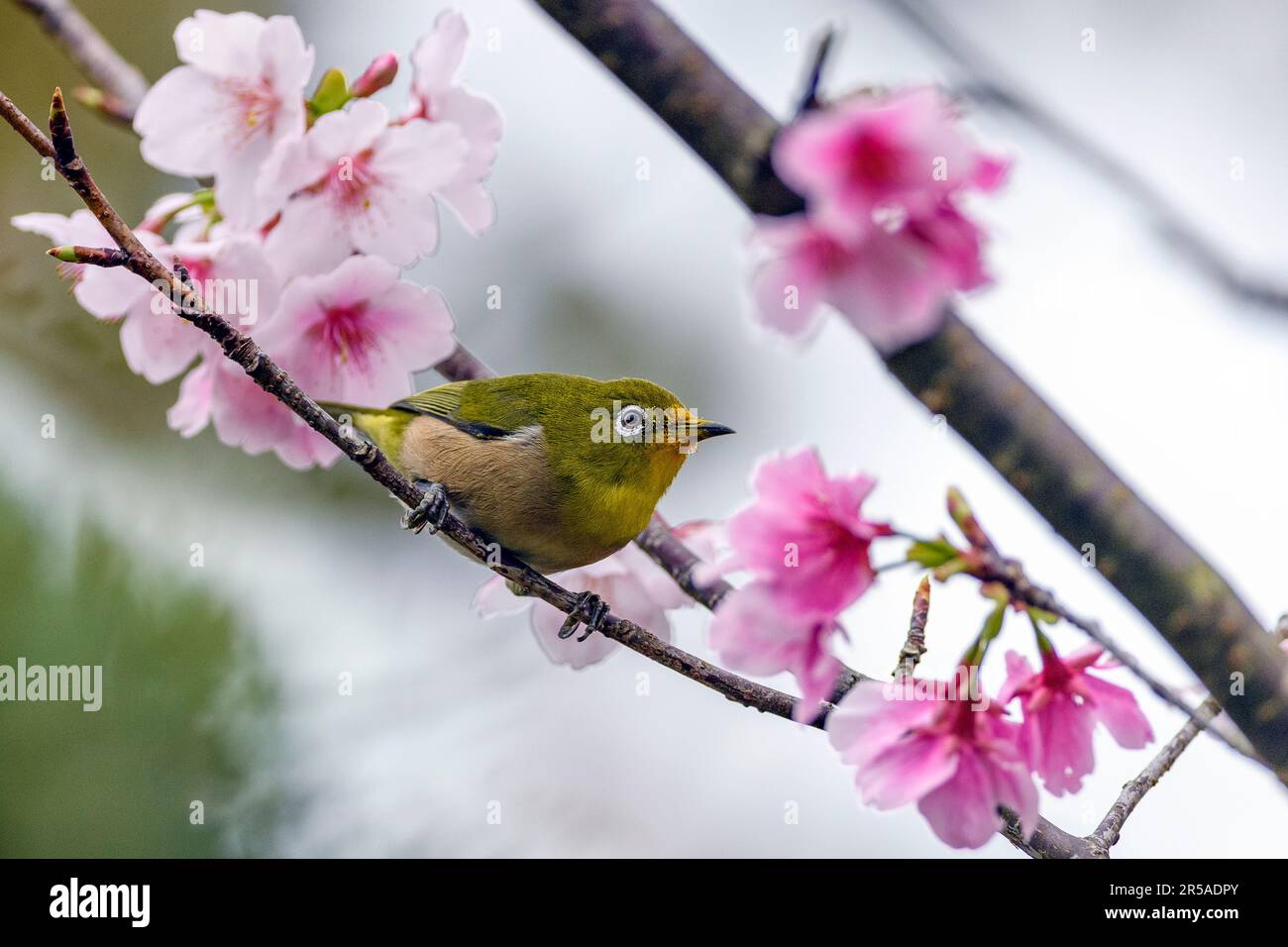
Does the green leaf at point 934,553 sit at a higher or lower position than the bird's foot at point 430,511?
lower

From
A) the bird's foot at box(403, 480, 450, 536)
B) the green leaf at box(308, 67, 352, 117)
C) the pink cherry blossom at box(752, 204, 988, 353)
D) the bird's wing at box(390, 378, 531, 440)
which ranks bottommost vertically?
the pink cherry blossom at box(752, 204, 988, 353)

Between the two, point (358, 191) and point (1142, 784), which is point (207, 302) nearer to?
point (358, 191)

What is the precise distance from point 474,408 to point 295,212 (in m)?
0.76

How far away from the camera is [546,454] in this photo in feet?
7.02

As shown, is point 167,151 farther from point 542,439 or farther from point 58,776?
point 58,776

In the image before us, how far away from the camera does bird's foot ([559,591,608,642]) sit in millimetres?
1625

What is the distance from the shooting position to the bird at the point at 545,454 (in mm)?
2004

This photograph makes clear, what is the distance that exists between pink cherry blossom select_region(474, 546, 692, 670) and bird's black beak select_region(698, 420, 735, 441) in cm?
25

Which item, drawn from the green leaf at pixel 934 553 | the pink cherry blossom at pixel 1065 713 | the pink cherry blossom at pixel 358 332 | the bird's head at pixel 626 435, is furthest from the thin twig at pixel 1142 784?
the pink cherry blossom at pixel 358 332

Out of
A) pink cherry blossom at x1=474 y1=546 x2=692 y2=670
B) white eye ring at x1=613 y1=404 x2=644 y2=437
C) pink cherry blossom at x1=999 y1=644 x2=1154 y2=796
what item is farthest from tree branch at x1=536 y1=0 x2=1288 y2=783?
white eye ring at x1=613 y1=404 x2=644 y2=437

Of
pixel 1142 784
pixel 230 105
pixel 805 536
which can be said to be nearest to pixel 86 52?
pixel 230 105

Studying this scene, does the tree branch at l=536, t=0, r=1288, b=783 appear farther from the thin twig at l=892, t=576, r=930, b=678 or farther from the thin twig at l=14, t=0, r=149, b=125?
the thin twig at l=14, t=0, r=149, b=125

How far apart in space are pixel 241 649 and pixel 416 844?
0.70 metres

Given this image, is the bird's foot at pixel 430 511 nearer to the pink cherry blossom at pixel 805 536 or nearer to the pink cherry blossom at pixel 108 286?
the pink cherry blossom at pixel 108 286
